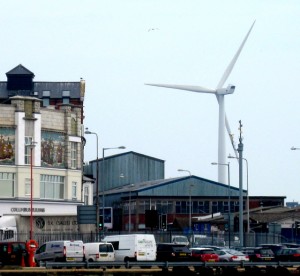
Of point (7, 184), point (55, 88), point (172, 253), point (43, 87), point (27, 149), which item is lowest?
point (172, 253)

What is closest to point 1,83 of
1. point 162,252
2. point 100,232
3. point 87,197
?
point 87,197

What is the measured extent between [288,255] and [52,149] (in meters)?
35.4

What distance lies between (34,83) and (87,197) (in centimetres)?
4174

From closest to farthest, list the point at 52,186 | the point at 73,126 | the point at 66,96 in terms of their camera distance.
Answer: the point at 52,186 → the point at 73,126 → the point at 66,96

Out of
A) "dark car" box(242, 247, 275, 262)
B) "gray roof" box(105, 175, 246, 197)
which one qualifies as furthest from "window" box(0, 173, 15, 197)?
"gray roof" box(105, 175, 246, 197)

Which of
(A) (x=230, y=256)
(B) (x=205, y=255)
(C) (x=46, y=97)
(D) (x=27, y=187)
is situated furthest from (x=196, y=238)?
(C) (x=46, y=97)

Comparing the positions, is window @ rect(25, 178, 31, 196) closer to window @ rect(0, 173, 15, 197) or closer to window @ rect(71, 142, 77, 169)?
window @ rect(0, 173, 15, 197)

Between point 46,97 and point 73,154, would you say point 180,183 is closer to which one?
point 46,97

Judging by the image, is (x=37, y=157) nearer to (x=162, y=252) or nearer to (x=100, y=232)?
(x=100, y=232)

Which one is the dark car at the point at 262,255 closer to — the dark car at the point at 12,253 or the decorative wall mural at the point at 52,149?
the dark car at the point at 12,253

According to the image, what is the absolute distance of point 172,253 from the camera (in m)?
71.3

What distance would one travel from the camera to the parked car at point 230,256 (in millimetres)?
72125

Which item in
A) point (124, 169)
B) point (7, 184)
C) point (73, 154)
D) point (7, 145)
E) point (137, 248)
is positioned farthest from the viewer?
point (124, 169)

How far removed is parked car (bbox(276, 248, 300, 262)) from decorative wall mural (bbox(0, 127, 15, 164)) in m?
33.2
